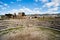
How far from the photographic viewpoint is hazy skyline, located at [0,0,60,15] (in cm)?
286

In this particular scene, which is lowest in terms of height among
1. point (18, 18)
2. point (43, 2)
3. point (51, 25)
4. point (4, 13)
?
point (51, 25)

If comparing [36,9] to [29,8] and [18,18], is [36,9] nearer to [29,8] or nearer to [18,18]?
[29,8]

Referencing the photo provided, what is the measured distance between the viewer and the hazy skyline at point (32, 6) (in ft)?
9.39

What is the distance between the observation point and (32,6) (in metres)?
2.94

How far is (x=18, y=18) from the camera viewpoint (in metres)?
3.03

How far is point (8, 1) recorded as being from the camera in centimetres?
294

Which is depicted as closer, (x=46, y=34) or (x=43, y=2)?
(x=46, y=34)

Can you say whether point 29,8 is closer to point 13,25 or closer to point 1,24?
point 13,25

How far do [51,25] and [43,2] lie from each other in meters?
0.83

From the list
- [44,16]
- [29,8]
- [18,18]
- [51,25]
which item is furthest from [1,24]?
[51,25]

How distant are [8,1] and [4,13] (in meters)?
0.45

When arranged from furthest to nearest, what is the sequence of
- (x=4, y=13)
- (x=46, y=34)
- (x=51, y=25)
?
(x=4, y=13)
(x=51, y=25)
(x=46, y=34)

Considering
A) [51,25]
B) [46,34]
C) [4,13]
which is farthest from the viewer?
[4,13]

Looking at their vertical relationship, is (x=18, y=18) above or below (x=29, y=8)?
below
